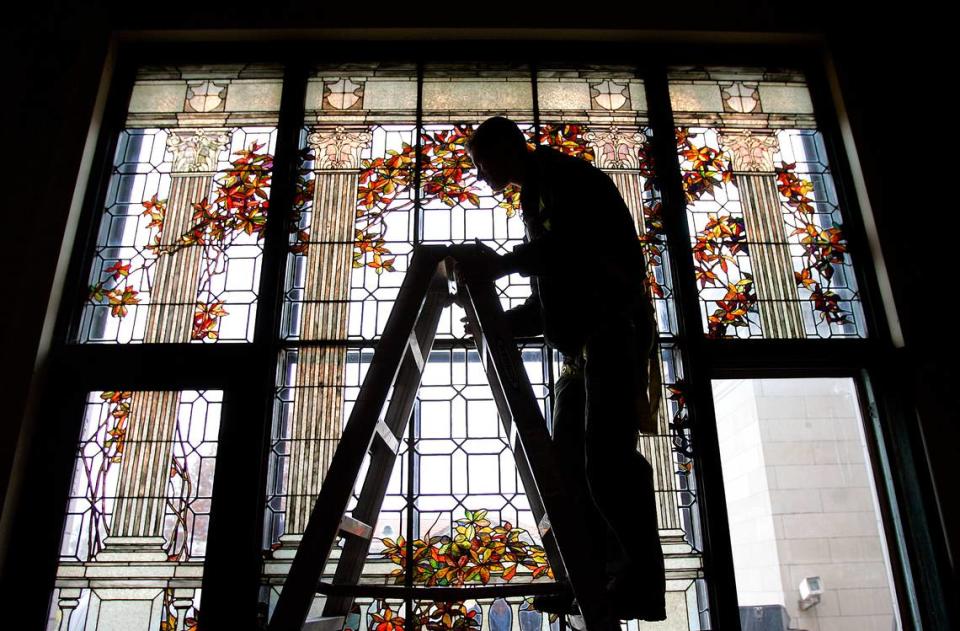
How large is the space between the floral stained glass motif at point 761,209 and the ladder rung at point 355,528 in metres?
1.61

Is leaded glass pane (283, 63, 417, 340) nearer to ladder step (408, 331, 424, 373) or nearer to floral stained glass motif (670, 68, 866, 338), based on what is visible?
ladder step (408, 331, 424, 373)

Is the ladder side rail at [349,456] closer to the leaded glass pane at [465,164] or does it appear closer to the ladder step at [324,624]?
the ladder step at [324,624]

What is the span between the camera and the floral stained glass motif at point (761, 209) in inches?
112

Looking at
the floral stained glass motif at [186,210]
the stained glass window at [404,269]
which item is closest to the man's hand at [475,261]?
the stained glass window at [404,269]

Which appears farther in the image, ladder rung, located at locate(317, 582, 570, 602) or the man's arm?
the man's arm

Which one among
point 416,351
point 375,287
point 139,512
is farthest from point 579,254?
point 139,512

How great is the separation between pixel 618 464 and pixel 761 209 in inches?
70.1

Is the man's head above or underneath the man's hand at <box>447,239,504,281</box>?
above

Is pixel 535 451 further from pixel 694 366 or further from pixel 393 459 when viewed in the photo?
pixel 694 366

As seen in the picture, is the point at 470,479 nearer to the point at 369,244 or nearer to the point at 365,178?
the point at 369,244

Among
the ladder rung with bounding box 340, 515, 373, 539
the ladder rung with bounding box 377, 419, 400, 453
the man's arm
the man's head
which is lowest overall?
the ladder rung with bounding box 340, 515, 373, 539

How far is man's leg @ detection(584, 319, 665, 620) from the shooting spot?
62.4 inches

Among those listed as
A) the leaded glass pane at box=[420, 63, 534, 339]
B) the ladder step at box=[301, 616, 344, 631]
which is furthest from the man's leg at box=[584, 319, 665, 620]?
the leaded glass pane at box=[420, 63, 534, 339]

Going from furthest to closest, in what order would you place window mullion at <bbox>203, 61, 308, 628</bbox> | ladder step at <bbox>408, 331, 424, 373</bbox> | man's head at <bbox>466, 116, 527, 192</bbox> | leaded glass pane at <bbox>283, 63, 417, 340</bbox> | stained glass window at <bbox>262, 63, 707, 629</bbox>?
leaded glass pane at <bbox>283, 63, 417, 340</bbox> → stained glass window at <bbox>262, 63, 707, 629</bbox> → window mullion at <bbox>203, 61, 308, 628</bbox> → man's head at <bbox>466, 116, 527, 192</bbox> → ladder step at <bbox>408, 331, 424, 373</bbox>
